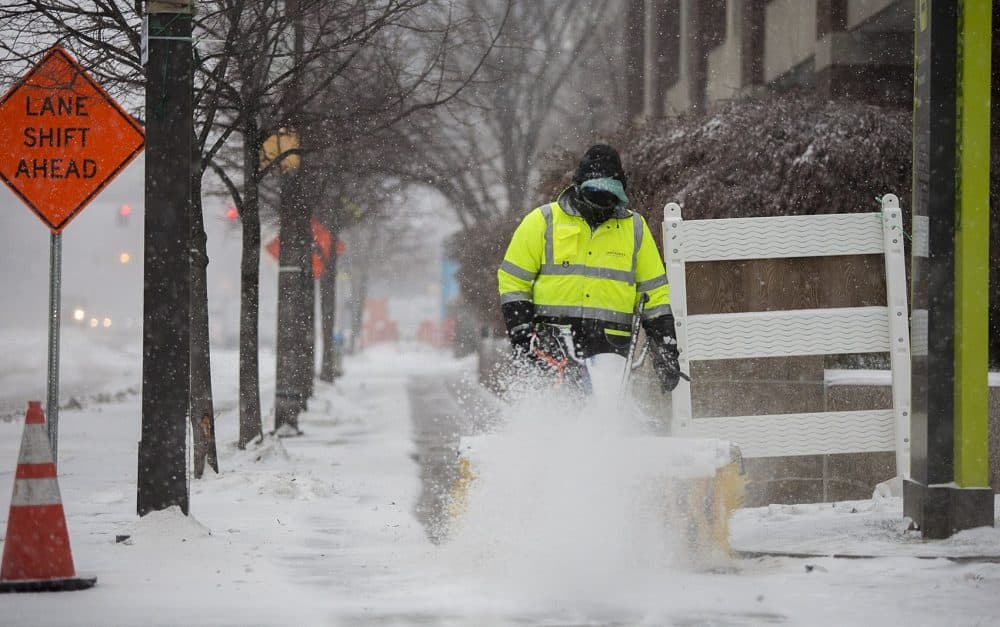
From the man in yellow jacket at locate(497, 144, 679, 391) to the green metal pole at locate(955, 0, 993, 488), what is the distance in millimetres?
1756

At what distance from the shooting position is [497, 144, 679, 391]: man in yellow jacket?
623cm

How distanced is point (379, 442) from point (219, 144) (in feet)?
16.4

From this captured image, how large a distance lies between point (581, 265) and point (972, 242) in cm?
212

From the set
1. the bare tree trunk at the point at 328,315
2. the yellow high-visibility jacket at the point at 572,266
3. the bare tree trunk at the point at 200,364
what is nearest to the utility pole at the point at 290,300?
the bare tree trunk at the point at 200,364

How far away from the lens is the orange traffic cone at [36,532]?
18.0 ft

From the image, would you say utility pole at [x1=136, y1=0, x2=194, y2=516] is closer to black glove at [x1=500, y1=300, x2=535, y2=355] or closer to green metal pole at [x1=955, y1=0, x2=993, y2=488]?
black glove at [x1=500, y1=300, x2=535, y2=355]

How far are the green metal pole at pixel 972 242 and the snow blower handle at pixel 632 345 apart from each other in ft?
5.64

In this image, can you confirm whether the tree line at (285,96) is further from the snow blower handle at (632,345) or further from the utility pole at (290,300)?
the snow blower handle at (632,345)

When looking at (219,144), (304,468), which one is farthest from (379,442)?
(219,144)

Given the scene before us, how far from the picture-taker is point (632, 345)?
6.39m

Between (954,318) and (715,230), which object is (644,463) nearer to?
(954,318)

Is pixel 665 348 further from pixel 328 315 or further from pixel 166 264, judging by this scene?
pixel 328 315

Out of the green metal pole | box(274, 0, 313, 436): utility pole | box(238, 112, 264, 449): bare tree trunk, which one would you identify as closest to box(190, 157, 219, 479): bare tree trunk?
box(238, 112, 264, 449): bare tree trunk

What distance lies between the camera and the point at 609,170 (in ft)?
20.4
